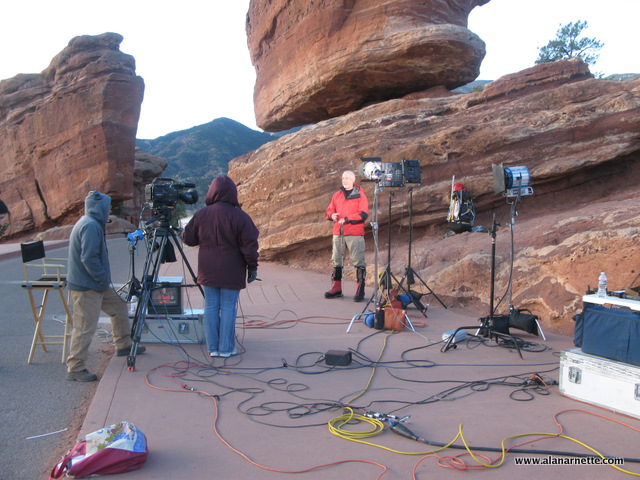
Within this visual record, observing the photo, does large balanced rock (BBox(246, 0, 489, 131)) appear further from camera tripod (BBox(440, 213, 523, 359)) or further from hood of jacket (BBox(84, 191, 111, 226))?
hood of jacket (BBox(84, 191, 111, 226))

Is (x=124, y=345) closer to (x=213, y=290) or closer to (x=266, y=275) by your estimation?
(x=213, y=290)

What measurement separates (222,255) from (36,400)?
2.01m

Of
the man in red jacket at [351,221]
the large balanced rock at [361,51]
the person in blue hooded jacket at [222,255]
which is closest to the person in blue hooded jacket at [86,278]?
the person in blue hooded jacket at [222,255]

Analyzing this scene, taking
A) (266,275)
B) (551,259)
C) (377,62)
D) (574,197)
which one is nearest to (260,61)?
(377,62)

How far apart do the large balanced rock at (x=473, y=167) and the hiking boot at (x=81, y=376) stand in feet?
17.1

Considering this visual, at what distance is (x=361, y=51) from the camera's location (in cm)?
1342

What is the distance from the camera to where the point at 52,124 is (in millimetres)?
29688

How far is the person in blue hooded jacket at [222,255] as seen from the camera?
5055 millimetres

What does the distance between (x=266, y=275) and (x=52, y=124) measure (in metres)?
24.9

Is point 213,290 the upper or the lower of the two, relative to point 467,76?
lower

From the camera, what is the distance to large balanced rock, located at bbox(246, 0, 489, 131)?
13.1 m

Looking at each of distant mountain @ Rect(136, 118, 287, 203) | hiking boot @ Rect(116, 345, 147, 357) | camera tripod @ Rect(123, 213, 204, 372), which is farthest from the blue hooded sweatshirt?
distant mountain @ Rect(136, 118, 287, 203)

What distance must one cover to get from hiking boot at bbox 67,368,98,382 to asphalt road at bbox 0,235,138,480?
0.16 feet

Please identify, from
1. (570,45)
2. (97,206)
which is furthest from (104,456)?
(570,45)
